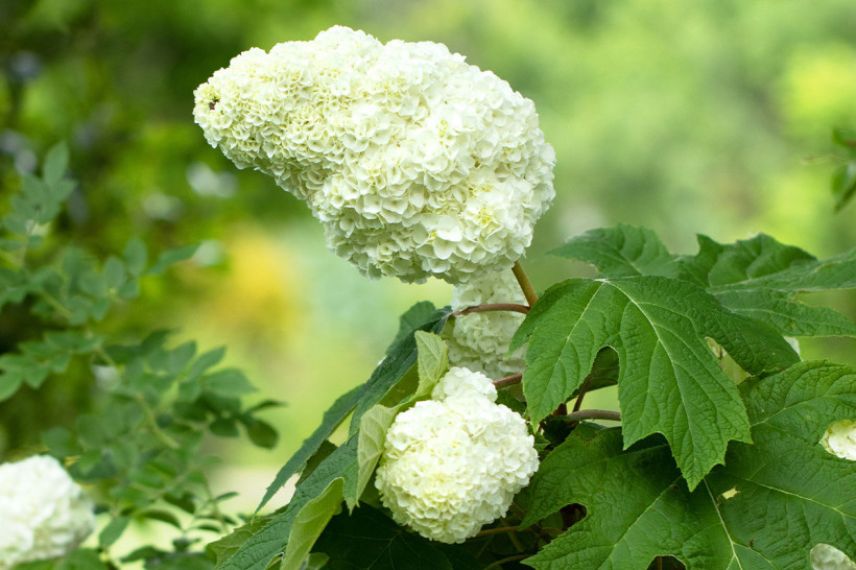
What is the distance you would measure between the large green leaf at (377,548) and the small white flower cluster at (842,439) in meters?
0.28

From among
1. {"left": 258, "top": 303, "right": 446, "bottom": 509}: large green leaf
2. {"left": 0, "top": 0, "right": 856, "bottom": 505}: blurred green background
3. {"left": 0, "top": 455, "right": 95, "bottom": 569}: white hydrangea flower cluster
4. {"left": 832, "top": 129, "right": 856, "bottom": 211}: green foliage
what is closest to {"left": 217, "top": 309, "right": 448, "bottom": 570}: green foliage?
{"left": 258, "top": 303, "right": 446, "bottom": 509}: large green leaf

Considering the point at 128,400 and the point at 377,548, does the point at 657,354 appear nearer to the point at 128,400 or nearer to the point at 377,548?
the point at 377,548

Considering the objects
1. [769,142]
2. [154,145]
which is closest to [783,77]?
[769,142]

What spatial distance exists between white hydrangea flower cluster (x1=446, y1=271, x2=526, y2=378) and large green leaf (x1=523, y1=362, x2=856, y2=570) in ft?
0.40

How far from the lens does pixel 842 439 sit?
819 mm

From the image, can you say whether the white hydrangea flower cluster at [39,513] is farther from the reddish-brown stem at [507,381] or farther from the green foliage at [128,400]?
the reddish-brown stem at [507,381]

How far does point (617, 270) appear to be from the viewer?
40.7 inches

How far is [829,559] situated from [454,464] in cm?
28

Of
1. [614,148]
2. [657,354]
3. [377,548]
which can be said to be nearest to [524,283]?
[657,354]

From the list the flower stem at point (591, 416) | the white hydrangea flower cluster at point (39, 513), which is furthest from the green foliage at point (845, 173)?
the white hydrangea flower cluster at point (39, 513)

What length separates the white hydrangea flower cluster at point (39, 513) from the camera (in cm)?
138

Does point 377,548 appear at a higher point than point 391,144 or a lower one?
lower

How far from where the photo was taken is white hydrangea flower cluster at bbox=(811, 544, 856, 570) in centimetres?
78

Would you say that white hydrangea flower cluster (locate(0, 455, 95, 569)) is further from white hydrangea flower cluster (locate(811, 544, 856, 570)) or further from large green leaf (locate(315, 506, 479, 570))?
white hydrangea flower cluster (locate(811, 544, 856, 570))
